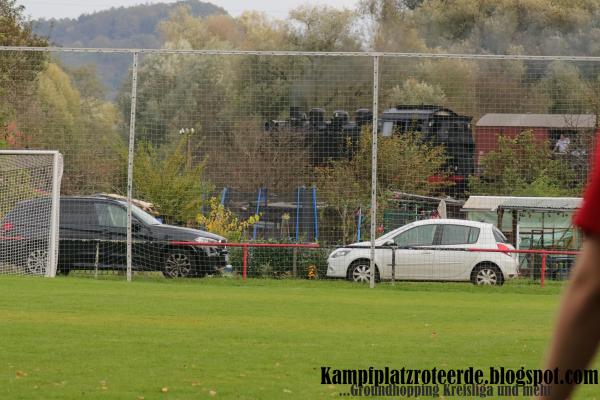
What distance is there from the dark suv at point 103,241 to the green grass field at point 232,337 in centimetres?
324

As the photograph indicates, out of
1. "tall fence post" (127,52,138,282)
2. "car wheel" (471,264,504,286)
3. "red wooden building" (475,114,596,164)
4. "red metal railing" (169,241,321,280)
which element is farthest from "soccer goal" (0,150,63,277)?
"red wooden building" (475,114,596,164)

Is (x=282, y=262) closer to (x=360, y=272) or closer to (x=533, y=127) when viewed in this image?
(x=360, y=272)

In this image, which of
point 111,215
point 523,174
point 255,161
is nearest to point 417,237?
point 523,174

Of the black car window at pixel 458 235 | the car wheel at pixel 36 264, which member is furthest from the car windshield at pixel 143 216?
the black car window at pixel 458 235

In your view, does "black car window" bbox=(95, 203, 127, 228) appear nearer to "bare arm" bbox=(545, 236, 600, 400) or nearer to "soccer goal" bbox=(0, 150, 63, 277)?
"soccer goal" bbox=(0, 150, 63, 277)

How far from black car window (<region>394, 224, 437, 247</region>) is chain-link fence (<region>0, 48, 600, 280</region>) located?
3 centimetres

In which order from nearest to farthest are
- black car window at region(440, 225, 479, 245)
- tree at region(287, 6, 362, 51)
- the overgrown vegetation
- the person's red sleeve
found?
the person's red sleeve → the overgrown vegetation → black car window at region(440, 225, 479, 245) → tree at region(287, 6, 362, 51)

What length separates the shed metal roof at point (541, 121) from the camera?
21750 mm

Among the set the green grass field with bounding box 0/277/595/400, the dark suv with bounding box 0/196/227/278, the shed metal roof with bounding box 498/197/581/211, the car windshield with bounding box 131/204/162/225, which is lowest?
the green grass field with bounding box 0/277/595/400

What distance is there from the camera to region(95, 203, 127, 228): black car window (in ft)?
68.2

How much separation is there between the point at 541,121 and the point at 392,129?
3.05 meters

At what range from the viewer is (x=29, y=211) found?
20094 millimetres

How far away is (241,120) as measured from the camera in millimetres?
22391

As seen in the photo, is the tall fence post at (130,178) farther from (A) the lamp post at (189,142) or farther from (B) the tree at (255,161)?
(B) the tree at (255,161)
